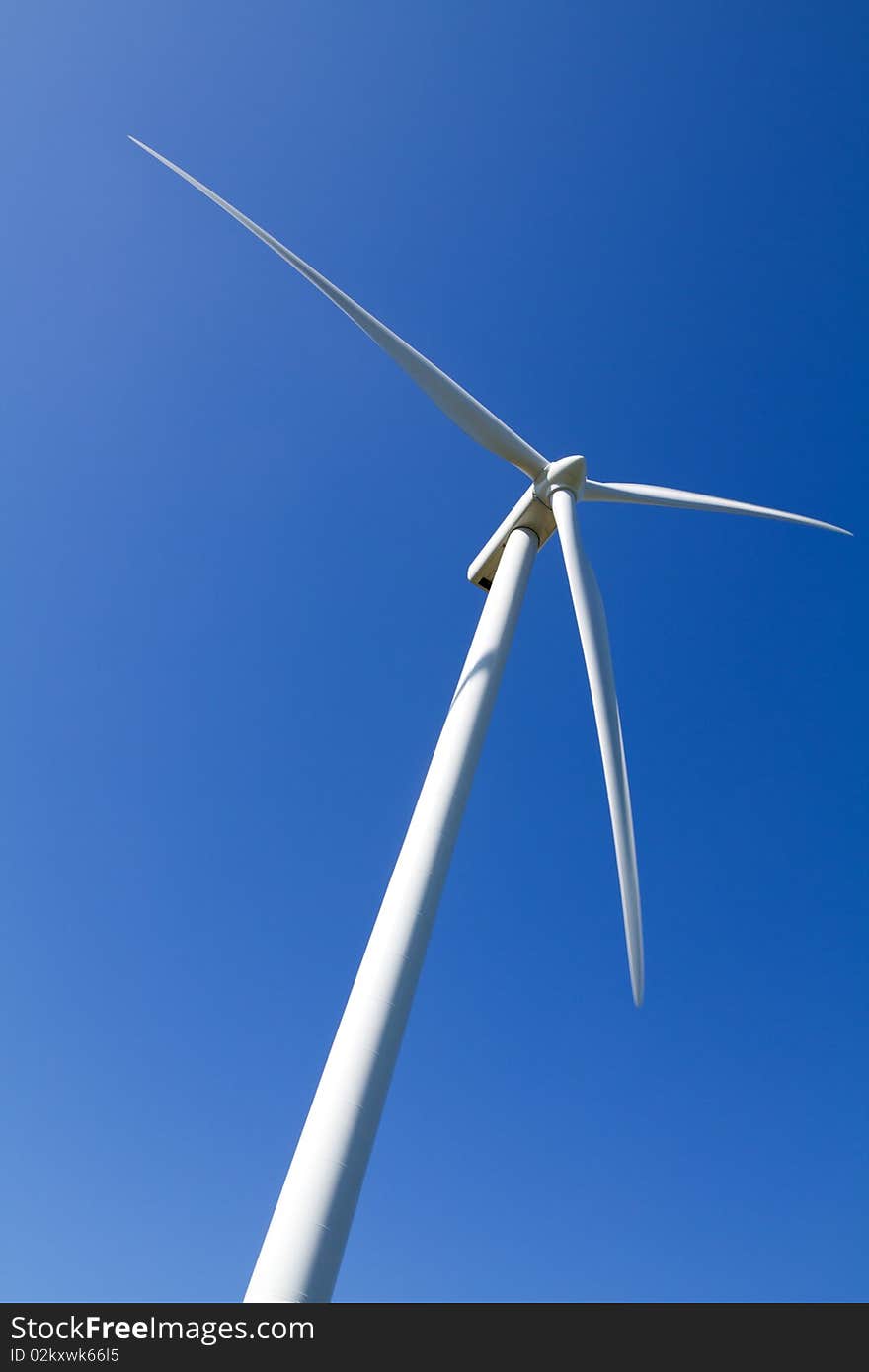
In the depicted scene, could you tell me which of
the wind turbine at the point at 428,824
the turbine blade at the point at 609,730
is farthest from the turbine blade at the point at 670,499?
the turbine blade at the point at 609,730

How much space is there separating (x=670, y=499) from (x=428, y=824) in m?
13.9

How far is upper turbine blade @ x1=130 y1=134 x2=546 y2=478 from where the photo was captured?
18375mm

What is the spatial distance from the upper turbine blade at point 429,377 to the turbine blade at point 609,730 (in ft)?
10.8

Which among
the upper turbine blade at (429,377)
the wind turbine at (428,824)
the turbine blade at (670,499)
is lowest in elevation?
the wind turbine at (428,824)

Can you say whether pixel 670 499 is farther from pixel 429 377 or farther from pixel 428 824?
pixel 428 824

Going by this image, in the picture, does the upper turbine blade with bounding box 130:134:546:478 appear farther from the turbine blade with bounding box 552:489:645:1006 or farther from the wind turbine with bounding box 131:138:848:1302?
the turbine blade with bounding box 552:489:645:1006

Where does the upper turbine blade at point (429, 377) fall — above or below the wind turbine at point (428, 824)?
above

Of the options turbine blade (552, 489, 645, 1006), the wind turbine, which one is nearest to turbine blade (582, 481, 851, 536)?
the wind turbine

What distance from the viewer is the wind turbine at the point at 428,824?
29.8ft

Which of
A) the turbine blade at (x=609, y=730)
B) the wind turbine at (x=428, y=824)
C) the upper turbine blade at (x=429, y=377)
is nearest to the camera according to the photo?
the wind turbine at (x=428, y=824)

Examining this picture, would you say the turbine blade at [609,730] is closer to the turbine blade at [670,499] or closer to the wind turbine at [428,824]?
the wind turbine at [428,824]
